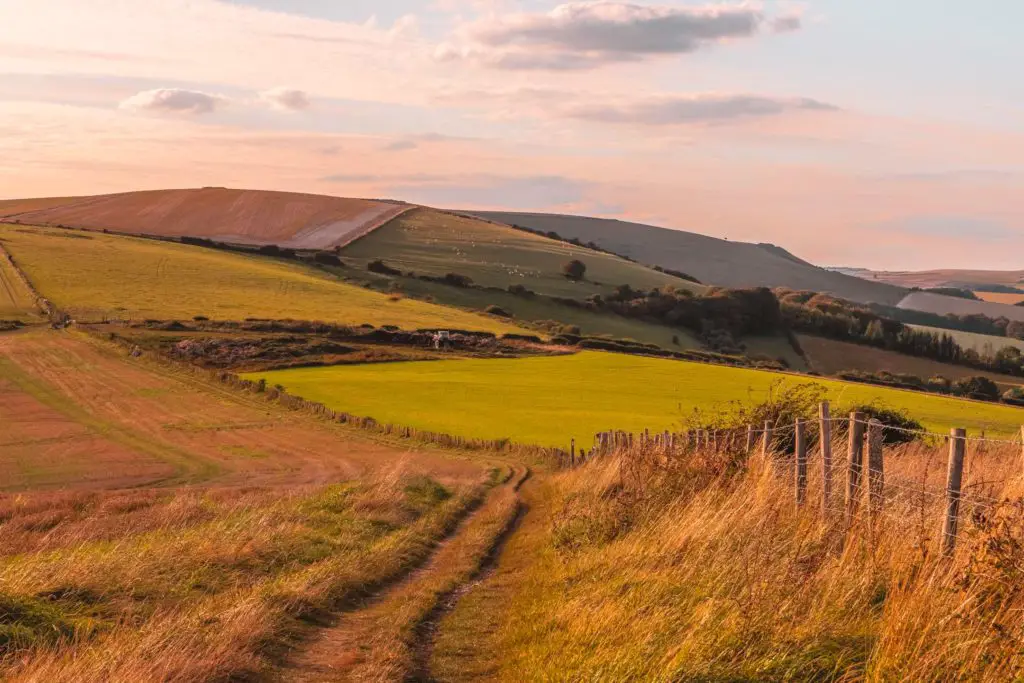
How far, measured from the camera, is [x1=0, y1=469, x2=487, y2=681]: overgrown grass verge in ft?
29.8

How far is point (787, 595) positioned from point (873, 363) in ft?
299

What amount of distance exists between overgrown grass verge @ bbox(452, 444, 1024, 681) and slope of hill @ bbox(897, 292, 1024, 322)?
489 ft

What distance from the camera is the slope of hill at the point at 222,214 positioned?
125125 mm

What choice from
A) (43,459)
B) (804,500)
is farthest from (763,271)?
(804,500)

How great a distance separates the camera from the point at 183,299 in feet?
268

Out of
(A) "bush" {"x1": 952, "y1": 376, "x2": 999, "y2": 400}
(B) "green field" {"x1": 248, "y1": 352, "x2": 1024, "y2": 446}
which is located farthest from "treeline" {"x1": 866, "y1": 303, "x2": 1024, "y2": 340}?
(B) "green field" {"x1": 248, "y1": 352, "x2": 1024, "y2": 446}

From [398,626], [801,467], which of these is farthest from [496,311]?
[398,626]

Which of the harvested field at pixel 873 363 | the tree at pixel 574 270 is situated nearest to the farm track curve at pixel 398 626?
the harvested field at pixel 873 363

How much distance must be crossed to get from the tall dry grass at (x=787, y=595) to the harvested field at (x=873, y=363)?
75.5 m

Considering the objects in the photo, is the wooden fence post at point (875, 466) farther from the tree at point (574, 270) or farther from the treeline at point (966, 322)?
the treeline at point (966, 322)

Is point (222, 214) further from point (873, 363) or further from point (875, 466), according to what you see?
point (875, 466)

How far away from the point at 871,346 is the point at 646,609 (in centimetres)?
9963

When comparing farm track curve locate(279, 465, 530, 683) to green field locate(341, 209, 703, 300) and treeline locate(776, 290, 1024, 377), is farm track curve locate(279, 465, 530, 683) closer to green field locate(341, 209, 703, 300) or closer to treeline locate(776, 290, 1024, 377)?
treeline locate(776, 290, 1024, 377)

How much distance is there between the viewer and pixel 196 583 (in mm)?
12609
